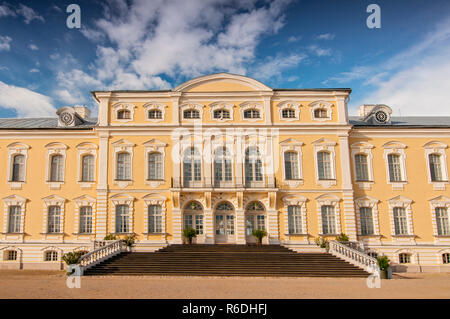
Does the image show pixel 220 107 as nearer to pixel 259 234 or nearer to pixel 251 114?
pixel 251 114

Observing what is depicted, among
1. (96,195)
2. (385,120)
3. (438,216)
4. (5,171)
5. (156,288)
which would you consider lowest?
(156,288)

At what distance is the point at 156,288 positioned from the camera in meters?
13.5

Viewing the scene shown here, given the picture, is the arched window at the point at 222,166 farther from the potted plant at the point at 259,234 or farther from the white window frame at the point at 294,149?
the potted plant at the point at 259,234

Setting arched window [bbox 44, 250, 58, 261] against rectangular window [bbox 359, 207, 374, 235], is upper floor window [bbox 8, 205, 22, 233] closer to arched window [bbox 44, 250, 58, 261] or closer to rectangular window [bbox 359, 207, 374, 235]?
arched window [bbox 44, 250, 58, 261]

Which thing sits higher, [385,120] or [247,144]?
[385,120]

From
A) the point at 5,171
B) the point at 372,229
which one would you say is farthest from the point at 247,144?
the point at 5,171

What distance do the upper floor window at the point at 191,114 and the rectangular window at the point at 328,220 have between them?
10.1 m

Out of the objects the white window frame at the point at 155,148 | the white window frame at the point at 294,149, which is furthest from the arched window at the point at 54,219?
A: the white window frame at the point at 294,149

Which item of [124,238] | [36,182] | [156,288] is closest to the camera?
[156,288]

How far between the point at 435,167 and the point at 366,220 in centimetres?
609

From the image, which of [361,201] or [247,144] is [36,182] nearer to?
[247,144]

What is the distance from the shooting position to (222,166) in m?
23.8

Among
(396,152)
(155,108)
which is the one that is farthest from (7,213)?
(396,152)

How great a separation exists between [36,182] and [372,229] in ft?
72.3
